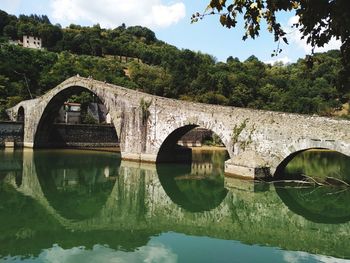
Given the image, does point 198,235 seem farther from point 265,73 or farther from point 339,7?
point 265,73

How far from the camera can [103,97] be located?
30422 mm

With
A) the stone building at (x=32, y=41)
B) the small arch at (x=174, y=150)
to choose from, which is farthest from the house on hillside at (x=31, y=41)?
the small arch at (x=174, y=150)

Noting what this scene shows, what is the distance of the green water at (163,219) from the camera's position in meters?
9.48

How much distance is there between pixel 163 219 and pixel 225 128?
10.2 meters

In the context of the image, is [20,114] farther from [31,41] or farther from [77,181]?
[31,41]

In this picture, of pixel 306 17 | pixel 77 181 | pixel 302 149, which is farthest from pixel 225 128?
pixel 306 17

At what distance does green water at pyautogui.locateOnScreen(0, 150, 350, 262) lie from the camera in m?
9.48

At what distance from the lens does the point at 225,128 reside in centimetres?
2248

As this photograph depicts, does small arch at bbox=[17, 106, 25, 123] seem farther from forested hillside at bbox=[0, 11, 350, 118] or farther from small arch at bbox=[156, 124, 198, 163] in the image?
small arch at bbox=[156, 124, 198, 163]

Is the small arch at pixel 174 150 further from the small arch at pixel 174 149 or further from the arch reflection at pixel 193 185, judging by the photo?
the arch reflection at pixel 193 185

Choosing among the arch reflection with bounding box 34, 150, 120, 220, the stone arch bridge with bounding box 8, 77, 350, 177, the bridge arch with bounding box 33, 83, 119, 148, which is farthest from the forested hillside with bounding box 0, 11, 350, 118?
the stone arch bridge with bounding box 8, 77, 350, 177

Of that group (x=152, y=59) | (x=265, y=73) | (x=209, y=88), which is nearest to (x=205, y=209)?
(x=209, y=88)

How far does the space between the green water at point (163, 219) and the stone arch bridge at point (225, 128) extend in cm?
164

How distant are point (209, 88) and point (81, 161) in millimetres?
37039
